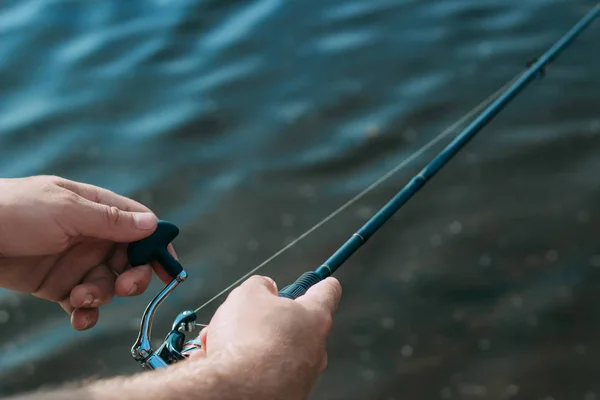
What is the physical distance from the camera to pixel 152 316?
169 centimetres

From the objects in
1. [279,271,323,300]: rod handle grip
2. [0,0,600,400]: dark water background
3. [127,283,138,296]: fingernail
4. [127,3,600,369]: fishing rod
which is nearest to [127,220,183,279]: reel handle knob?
[127,3,600,369]: fishing rod

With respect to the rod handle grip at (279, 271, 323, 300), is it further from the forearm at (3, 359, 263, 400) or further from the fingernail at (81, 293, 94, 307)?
the fingernail at (81, 293, 94, 307)

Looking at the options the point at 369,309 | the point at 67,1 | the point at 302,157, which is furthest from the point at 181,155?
the point at 67,1

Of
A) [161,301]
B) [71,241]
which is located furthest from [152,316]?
[71,241]

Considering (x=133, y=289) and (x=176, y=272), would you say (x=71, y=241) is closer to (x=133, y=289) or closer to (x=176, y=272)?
(x=133, y=289)

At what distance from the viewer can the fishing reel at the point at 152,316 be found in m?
1.58

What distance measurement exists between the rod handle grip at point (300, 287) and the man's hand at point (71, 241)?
1.31ft

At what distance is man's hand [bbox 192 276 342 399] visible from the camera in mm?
1341

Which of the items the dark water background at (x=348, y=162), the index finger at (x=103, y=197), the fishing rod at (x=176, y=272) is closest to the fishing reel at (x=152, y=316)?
the fishing rod at (x=176, y=272)

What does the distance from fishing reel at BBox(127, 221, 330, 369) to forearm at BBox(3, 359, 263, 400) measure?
0.27m

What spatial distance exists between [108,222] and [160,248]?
15 cm

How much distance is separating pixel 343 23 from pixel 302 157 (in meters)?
1.57

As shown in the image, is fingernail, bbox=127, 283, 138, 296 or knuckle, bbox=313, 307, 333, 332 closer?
knuckle, bbox=313, 307, 333, 332

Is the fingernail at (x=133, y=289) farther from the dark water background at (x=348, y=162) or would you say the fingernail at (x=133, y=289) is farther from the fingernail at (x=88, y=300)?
the dark water background at (x=348, y=162)
